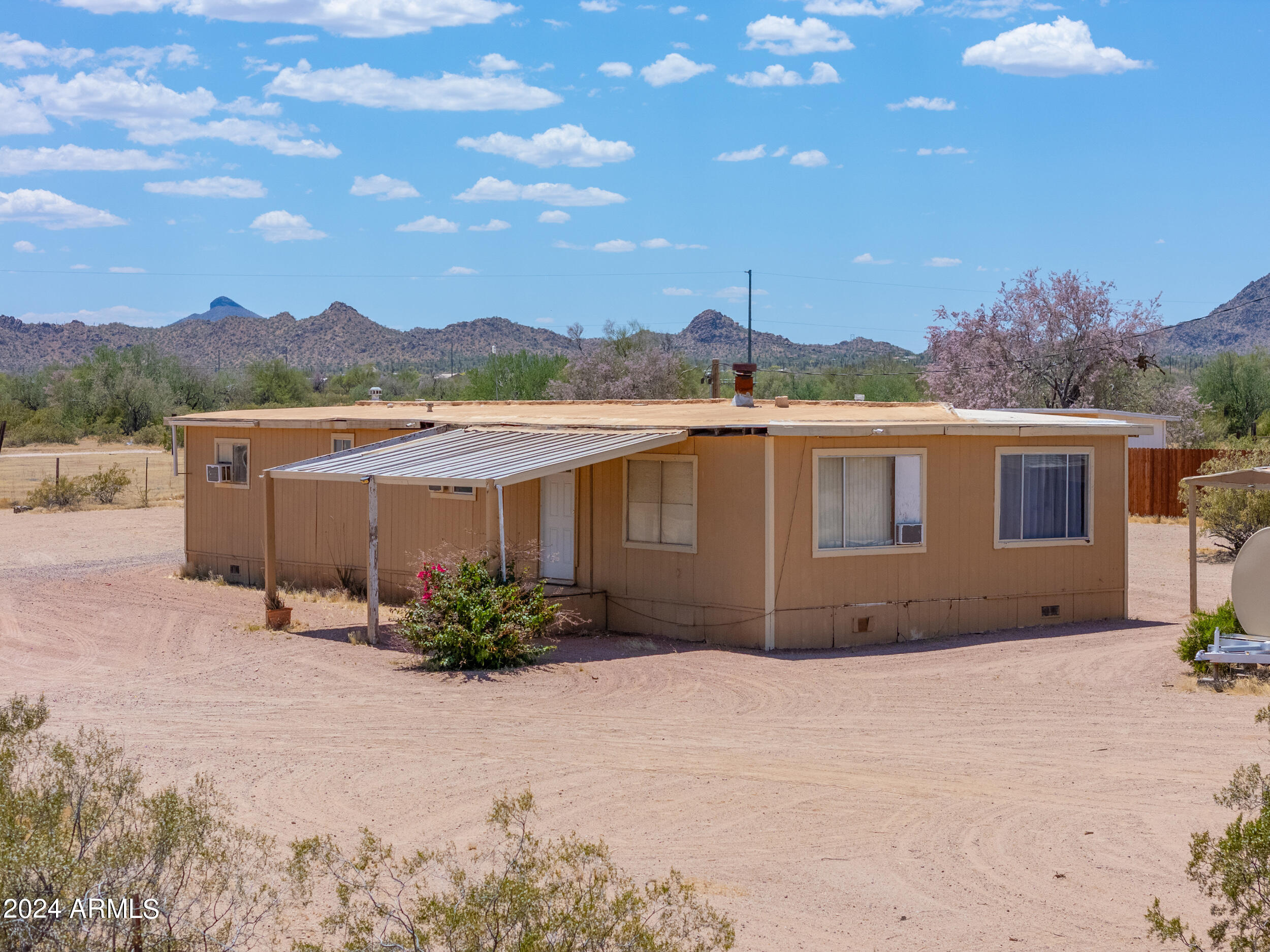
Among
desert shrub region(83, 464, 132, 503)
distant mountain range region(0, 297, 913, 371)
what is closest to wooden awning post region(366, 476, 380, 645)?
desert shrub region(83, 464, 132, 503)

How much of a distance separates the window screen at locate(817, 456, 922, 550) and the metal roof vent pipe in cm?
216

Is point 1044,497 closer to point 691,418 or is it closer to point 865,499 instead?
point 865,499

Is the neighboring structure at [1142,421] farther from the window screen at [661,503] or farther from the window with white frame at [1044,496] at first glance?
the window screen at [661,503]

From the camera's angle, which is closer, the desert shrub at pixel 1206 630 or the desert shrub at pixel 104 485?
the desert shrub at pixel 1206 630

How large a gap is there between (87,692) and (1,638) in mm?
3323

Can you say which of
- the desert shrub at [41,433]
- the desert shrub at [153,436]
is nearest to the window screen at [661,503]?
the desert shrub at [153,436]

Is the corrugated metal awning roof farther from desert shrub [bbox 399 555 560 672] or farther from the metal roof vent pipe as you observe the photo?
the metal roof vent pipe

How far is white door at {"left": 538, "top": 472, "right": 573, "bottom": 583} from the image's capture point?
562 inches

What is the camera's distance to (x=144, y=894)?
4.34 m

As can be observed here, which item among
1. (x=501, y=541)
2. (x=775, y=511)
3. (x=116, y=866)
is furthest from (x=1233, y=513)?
(x=116, y=866)

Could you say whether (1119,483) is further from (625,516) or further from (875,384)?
(875,384)

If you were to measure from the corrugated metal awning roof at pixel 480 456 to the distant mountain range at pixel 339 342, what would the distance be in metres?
85.7

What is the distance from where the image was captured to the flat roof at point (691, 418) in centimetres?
1295

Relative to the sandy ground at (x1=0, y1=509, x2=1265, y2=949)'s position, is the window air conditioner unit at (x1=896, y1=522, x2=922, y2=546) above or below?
above
